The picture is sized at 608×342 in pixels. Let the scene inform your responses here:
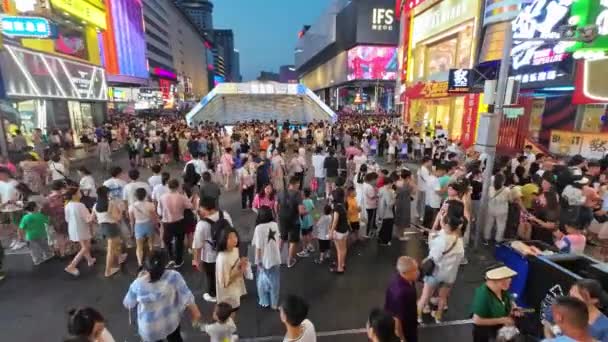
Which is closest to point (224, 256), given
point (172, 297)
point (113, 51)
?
point (172, 297)

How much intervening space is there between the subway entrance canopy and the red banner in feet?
38.7

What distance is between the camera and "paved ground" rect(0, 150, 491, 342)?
4.27 m

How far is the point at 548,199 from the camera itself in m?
5.60

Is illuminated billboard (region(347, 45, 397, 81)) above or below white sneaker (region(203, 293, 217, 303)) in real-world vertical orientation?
above

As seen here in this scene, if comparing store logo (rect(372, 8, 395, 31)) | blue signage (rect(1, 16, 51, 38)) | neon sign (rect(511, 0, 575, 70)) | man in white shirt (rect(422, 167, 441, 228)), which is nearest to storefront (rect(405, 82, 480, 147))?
neon sign (rect(511, 0, 575, 70))

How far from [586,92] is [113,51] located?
44.1m

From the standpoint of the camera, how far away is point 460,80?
15656 mm

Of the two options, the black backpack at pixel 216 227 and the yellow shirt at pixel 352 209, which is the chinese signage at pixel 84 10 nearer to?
the black backpack at pixel 216 227

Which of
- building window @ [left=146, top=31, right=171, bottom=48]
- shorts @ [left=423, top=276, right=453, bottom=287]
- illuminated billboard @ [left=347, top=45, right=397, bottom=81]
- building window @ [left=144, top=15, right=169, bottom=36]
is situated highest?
building window @ [left=144, top=15, right=169, bottom=36]

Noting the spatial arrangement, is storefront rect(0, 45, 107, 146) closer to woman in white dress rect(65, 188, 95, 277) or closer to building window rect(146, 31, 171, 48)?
woman in white dress rect(65, 188, 95, 277)

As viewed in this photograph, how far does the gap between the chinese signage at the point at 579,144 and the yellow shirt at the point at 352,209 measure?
35.7ft

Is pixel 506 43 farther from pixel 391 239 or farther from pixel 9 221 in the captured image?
pixel 9 221

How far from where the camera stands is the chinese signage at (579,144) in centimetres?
1180

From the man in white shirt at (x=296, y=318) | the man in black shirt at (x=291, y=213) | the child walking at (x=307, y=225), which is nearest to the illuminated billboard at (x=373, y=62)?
the child walking at (x=307, y=225)
